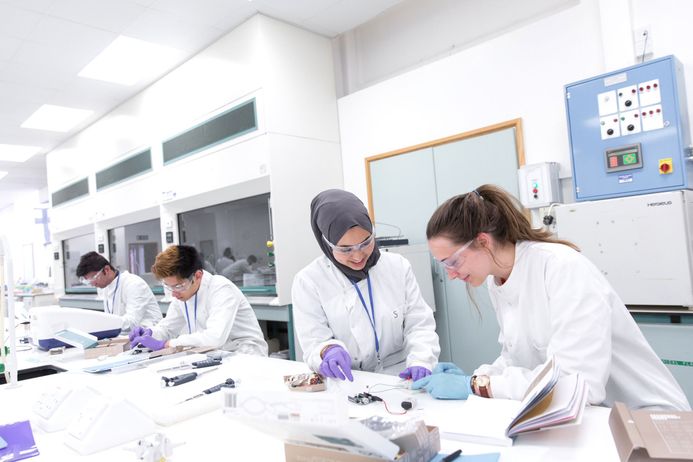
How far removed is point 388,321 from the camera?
189 cm

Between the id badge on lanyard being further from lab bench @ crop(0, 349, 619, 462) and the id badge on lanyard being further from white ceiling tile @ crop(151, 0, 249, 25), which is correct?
white ceiling tile @ crop(151, 0, 249, 25)

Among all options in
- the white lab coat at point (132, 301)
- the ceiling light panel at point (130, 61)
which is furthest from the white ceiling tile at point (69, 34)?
the white lab coat at point (132, 301)

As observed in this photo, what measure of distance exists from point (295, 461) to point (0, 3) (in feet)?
12.4

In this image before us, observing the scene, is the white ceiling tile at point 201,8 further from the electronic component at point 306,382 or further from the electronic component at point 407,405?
the electronic component at point 407,405

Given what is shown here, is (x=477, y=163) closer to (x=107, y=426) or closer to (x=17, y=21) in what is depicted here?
(x=107, y=426)

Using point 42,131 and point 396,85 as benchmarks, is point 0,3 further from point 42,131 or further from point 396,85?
point 42,131

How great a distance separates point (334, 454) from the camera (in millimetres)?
867

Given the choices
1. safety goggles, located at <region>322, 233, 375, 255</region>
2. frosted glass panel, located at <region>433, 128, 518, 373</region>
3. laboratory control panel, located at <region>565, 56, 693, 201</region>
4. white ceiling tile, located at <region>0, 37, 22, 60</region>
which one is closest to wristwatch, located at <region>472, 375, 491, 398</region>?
safety goggles, located at <region>322, 233, 375, 255</region>

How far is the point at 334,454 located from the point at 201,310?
81.2 inches

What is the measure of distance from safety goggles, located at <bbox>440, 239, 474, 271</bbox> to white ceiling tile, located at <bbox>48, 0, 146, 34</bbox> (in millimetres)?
3125

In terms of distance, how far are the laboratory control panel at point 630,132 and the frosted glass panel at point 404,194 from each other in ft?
3.76

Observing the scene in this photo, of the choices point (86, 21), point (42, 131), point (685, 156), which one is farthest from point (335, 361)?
point (42, 131)

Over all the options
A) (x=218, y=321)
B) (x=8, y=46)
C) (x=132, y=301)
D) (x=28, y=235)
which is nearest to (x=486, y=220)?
(x=218, y=321)

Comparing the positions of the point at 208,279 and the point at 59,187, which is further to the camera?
the point at 59,187
